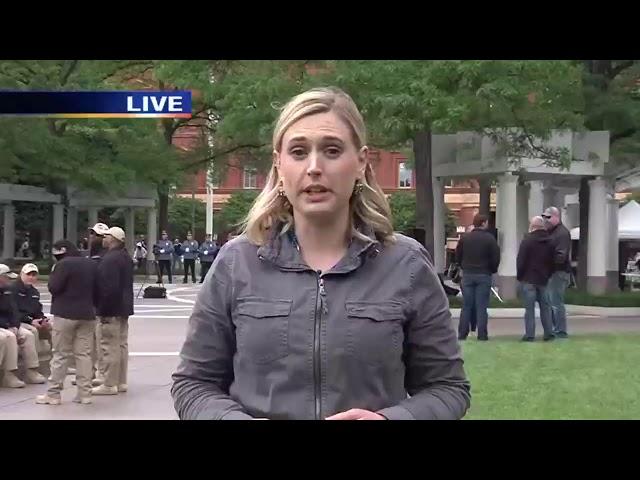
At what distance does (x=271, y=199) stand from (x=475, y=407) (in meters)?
6.42

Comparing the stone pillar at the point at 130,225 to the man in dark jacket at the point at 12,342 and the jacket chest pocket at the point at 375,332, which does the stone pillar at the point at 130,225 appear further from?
the jacket chest pocket at the point at 375,332

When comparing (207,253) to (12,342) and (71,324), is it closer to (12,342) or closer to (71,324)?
(12,342)

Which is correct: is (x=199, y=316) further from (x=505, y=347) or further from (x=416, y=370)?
(x=505, y=347)

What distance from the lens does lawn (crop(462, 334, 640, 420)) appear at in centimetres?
823

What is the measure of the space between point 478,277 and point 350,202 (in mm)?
12017

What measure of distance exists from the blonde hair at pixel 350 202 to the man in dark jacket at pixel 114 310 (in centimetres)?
840

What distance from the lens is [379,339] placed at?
2041mm

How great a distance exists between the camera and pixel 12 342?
1071 centimetres

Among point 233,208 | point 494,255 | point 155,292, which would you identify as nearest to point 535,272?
point 494,255

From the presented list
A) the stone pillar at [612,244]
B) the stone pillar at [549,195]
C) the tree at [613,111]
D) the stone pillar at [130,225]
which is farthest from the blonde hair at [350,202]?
the stone pillar at [130,225]

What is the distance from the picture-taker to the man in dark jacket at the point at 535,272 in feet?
46.0
